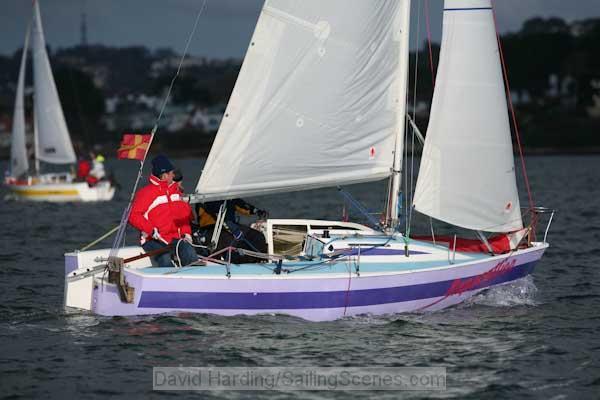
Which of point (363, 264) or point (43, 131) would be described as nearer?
point (363, 264)

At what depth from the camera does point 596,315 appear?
56.0ft

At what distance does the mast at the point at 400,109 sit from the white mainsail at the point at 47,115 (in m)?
33.9

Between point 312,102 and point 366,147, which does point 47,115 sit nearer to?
point 312,102

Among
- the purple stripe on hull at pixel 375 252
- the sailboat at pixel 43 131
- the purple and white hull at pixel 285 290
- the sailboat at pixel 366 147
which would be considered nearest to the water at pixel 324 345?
the purple and white hull at pixel 285 290

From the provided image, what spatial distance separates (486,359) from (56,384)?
4913 mm

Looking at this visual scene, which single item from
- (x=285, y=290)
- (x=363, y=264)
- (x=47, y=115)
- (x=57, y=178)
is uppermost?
(x=47, y=115)

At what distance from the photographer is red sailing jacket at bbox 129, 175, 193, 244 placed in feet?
51.4

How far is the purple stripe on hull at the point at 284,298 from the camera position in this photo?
15.1 meters

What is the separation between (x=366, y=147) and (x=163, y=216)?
305 cm

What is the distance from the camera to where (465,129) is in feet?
55.5

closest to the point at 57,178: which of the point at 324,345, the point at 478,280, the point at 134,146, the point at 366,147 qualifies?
the point at 134,146

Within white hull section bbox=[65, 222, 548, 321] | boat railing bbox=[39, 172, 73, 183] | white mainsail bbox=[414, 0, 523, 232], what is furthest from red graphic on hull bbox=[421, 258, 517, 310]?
boat railing bbox=[39, 172, 73, 183]

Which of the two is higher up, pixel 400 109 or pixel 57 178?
pixel 400 109

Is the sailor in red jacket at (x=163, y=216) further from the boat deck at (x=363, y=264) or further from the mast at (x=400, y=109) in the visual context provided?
the mast at (x=400, y=109)
